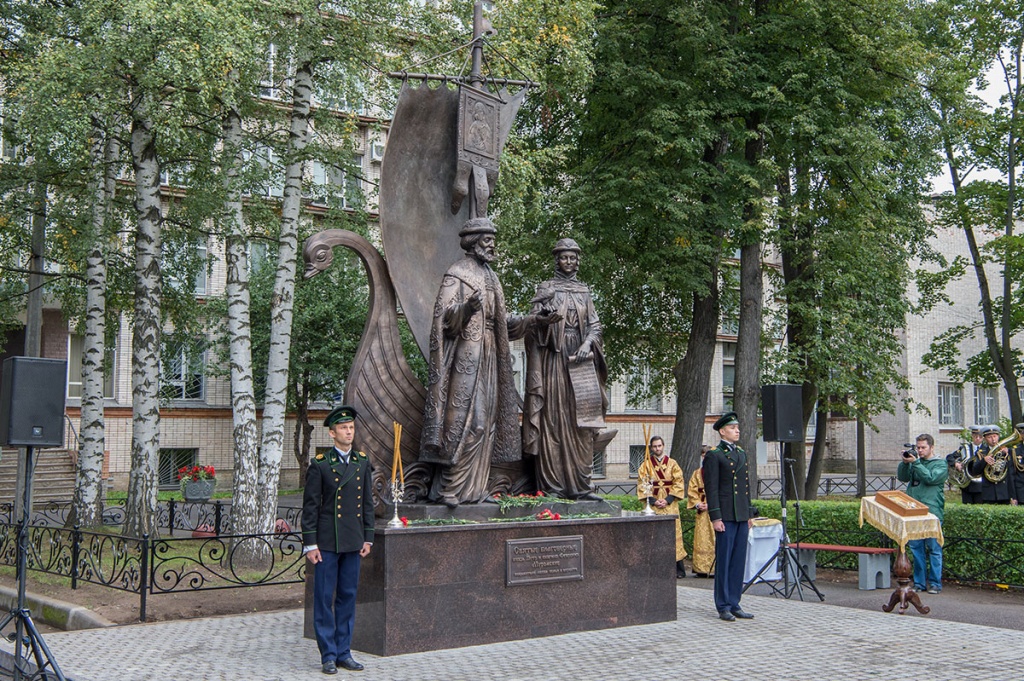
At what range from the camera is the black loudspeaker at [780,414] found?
40.3ft

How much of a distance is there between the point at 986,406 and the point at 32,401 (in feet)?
147

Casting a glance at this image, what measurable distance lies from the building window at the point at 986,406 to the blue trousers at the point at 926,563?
35.8 m

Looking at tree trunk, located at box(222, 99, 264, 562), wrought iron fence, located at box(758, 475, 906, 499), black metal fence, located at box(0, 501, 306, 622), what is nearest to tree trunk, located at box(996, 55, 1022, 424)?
wrought iron fence, located at box(758, 475, 906, 499)

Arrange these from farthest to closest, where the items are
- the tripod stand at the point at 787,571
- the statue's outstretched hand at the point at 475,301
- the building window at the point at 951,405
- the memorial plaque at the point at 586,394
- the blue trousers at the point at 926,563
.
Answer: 1. the building window at the point at 951,405
2. the blue trousers at the point at 926,563
3. the tripod stand at the point at 787,571
4. the memorial plaque at the point at 586,394
5. the statue's outstretched hand at the point at 475,301

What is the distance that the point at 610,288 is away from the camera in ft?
65.5

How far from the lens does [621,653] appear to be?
8.59 m

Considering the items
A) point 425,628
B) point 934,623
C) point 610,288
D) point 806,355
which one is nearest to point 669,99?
point 610,288

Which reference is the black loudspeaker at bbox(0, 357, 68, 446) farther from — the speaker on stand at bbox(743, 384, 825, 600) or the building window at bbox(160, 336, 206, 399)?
the building window at bbox(160, 336, 206, 399)

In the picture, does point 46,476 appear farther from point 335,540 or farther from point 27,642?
point 335,540

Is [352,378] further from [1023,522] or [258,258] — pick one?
[258,258]

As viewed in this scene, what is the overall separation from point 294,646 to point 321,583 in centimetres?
134

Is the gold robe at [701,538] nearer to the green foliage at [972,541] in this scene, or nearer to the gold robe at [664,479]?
the gold robe at [664,479]

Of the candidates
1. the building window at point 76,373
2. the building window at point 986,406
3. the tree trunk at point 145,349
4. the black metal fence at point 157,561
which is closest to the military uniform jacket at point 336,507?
the black metal fence at point 157,561

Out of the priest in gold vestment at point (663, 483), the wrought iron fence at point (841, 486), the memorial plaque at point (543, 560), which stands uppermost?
the priest in gold vestment at point (663, 483)
